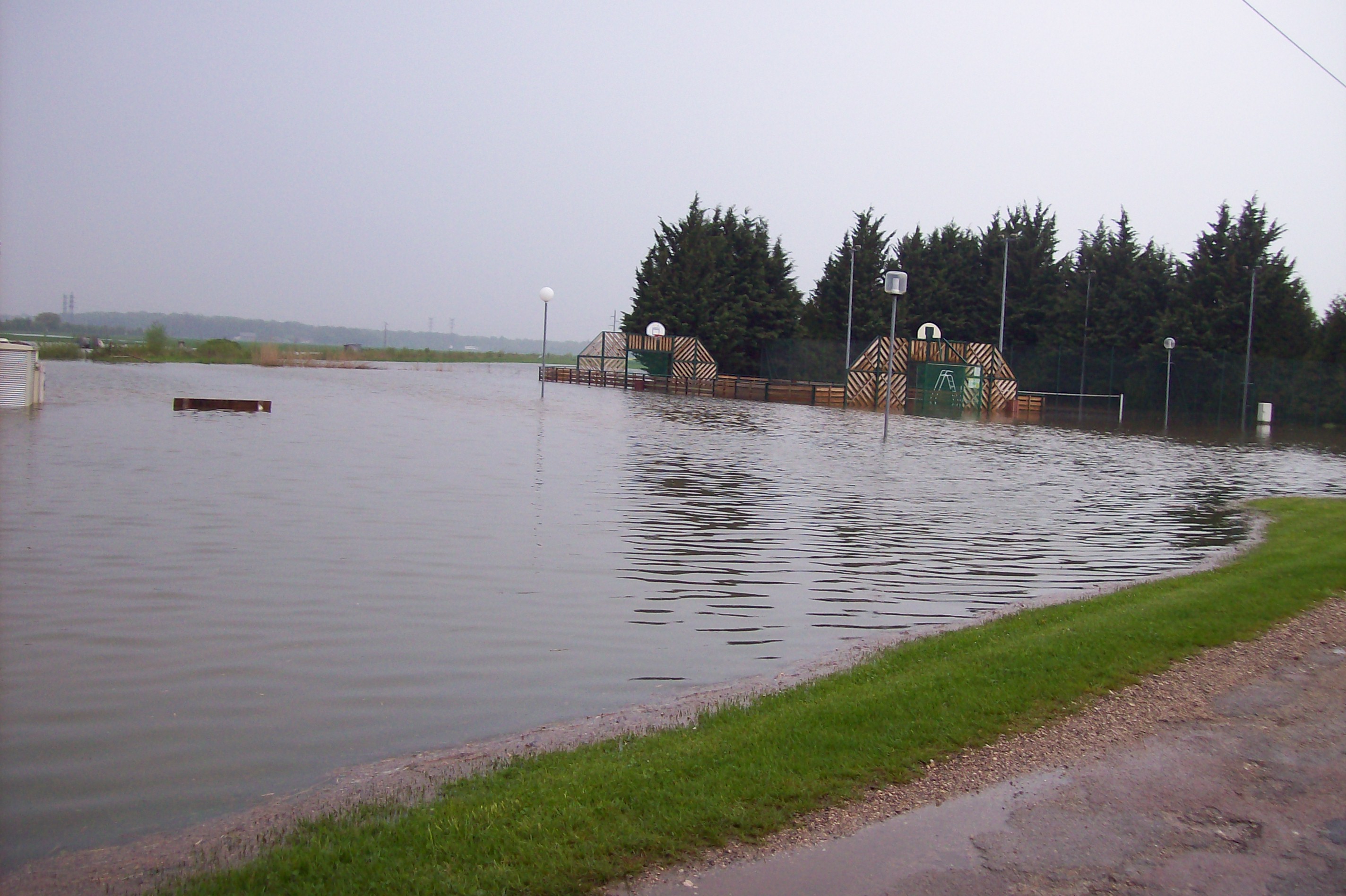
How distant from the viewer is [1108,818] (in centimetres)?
478

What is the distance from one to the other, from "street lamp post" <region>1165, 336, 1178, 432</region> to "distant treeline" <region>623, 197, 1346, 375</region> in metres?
0.97

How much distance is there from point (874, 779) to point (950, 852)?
0.69 m

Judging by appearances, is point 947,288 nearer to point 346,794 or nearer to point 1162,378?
point 1162,378

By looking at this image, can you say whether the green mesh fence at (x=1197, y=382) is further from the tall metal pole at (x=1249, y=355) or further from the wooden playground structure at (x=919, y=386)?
the wooden playground structure at (x=919, y=386)

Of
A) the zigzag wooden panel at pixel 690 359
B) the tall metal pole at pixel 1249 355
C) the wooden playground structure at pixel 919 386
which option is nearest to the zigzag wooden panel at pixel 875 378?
the wooden playground structure at pixel 919 386

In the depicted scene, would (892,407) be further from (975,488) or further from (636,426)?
(975,488)

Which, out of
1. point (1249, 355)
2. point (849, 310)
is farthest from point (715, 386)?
point (1249, 355)

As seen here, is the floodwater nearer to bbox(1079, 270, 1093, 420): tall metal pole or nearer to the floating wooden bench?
the floating wooden bench

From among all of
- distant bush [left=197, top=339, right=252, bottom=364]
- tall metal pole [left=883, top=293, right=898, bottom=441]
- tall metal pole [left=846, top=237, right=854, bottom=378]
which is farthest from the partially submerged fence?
distant bush [left=197, top=339, right=252, bottom=364]

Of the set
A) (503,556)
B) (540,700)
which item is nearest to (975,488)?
(503,556)

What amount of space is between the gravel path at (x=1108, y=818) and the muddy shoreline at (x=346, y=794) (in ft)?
5.44

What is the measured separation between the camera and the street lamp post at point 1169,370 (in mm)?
50688

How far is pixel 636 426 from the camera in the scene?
95.6 ft

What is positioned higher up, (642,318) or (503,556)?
(642,318)
